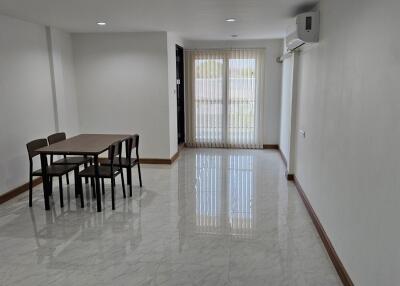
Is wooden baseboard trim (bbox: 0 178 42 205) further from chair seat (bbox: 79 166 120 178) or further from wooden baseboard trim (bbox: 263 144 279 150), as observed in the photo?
wooden baseboard trim (bbox: 263 144 279 150)

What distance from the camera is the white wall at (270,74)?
7281 mm

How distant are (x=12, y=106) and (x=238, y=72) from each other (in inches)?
181

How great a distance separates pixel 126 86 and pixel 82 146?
2.19 meters

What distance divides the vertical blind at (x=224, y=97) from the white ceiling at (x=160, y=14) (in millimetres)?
1511

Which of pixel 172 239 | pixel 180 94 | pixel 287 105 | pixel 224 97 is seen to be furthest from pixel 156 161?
pixel 172 239

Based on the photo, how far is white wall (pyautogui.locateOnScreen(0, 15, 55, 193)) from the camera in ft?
14.6

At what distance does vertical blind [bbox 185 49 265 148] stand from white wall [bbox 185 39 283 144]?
14 centimetres

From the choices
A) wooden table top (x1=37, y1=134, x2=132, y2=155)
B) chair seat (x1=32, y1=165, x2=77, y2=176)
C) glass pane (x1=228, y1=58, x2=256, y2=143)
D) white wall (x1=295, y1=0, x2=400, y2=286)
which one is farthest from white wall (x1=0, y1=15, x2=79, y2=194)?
white wall (x1=295, y1=0, x2=400, y2=286)

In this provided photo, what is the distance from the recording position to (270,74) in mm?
7387

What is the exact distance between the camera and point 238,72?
7418mm

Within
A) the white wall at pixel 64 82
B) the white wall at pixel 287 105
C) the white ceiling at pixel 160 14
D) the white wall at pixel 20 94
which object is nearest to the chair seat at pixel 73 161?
the white wall at pixel 20 94

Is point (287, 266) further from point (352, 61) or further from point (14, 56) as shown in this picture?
point (14, 56)

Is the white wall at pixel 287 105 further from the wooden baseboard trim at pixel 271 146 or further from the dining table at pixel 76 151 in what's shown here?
the dining table at pixel 76 151

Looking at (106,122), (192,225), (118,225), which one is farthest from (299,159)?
(106,122)
